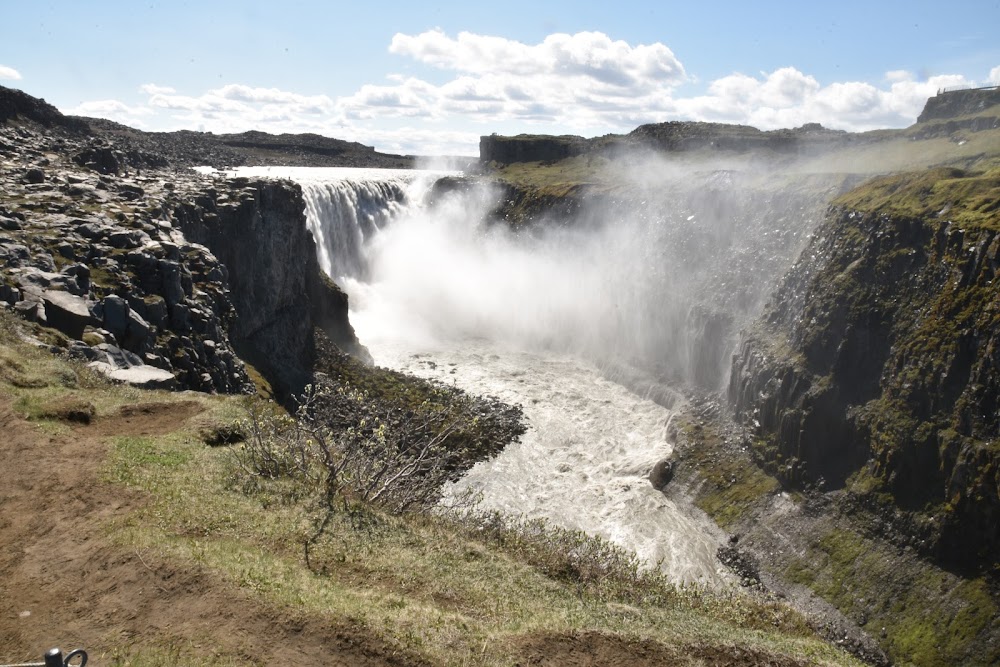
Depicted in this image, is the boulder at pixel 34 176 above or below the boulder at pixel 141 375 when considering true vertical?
above

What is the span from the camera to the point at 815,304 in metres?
31.6

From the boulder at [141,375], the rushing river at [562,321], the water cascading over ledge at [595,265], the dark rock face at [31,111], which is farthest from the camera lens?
the dark rock face at [31,111]

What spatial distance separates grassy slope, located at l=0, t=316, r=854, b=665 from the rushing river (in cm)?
1140

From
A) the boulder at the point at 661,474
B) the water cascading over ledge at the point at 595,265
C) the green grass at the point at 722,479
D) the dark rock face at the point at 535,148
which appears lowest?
the boulder at the point at 661,474

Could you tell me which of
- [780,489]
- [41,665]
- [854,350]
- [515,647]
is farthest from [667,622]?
[854,350]

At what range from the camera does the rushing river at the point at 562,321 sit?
3083 centimetres

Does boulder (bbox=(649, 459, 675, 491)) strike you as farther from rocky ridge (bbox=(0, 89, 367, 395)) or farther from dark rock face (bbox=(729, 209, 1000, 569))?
rocky ridge (bbox=(0, 89, 367, 395))

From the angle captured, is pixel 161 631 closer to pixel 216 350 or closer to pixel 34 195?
pixel 216 350

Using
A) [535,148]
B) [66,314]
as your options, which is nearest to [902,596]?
[66,314]

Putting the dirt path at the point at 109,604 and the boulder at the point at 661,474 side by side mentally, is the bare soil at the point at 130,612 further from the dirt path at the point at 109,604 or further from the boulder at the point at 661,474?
the boulder at the point at 661,474

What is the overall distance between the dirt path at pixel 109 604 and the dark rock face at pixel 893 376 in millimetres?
20372

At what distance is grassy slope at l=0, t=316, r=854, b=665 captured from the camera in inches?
402

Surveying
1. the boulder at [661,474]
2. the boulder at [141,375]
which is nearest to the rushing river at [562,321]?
the boulder at [661,474]

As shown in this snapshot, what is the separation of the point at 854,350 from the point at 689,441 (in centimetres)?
894
